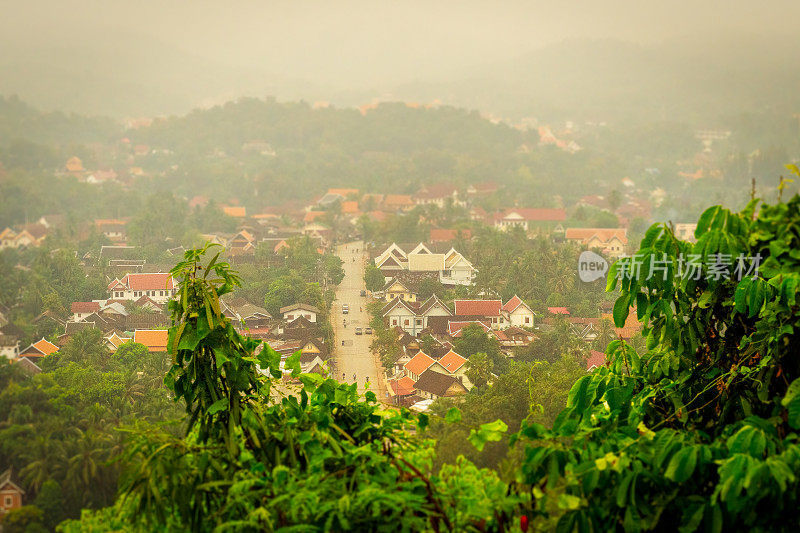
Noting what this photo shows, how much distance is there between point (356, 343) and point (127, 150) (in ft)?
22.3

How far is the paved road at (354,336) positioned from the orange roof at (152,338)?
2.69ft

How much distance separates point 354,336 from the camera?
363 cm

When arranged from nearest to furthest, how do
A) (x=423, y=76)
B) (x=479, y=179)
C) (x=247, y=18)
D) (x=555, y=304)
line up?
1. (x=555, y=304)
2. (x=479, y=179)
3. (x=247, y=18)
4. (x=423, y=76)

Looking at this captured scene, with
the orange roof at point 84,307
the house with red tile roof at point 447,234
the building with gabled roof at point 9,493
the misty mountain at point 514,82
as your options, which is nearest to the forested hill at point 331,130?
the misty mountain at point 514,82

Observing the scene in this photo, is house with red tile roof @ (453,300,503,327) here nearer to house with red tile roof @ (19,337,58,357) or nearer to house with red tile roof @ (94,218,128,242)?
house with red tile roof @ (19,337,58,357)

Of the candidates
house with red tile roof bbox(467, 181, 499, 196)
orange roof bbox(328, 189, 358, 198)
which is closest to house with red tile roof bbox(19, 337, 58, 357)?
orange roof bbox(328, 189, 358, 198)

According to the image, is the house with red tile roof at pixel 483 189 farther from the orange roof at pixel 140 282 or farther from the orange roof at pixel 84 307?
the orange roof at pixel 84 307

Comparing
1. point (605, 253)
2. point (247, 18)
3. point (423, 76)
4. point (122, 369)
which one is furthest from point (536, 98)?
point (122, 369)

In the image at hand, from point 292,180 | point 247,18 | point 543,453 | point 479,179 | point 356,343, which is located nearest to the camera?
point 543,453

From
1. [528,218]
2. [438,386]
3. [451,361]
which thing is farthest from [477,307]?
[528,218]

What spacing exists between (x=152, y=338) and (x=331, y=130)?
8.29 m

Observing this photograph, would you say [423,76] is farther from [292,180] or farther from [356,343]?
[356,343]

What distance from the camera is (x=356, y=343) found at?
3.56m

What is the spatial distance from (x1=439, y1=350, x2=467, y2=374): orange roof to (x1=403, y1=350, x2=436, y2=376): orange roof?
0.06m
